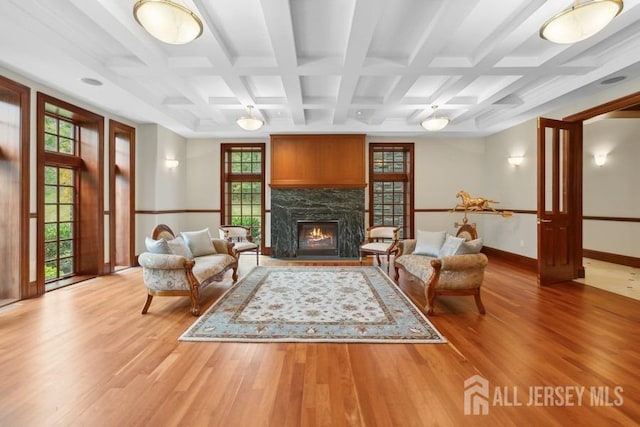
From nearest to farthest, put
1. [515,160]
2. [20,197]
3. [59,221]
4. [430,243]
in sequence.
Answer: [20,197]
[430,243]
[59,221]
[515,160]

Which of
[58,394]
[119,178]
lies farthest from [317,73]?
[119,178]

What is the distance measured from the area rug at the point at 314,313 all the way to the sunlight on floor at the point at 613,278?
3.04 m

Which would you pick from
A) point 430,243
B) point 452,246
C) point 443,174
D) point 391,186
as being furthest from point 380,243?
point 443,174

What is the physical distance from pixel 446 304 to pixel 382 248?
1927 millimetres

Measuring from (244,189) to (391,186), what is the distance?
3732mm

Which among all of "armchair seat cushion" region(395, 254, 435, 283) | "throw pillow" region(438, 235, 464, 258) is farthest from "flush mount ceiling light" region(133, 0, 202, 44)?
"throw pillow" region(438, 235, 464, 258)

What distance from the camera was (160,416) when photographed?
1729mm

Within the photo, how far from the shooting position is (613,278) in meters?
4.73

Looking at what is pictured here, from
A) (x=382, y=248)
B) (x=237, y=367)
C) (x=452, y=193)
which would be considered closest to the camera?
(x=237, y=367)

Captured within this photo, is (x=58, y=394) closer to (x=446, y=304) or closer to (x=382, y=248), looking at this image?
(x=446, y=304)

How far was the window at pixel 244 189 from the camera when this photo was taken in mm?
7438

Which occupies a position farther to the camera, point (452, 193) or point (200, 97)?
point (452, 193)

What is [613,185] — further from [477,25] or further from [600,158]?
[477,25]

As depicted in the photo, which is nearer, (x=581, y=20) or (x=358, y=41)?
(x=581, y=20)
